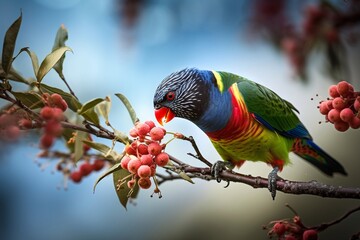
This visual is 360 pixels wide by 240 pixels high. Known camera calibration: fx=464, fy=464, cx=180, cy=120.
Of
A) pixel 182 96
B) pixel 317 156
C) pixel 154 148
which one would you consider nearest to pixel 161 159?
pixel 154 148

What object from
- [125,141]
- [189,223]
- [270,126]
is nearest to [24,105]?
[125,141]

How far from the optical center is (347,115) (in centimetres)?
61

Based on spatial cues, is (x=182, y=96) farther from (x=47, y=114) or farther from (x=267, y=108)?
(x=47, y=114)

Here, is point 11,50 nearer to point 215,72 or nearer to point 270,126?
point 215,72

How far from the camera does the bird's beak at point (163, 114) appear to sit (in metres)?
0.93

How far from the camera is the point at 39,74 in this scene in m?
0.62

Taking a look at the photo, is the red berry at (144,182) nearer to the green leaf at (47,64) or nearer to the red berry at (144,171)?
the red berry at (144,171)

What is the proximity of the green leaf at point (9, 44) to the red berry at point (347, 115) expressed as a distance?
1.41ft

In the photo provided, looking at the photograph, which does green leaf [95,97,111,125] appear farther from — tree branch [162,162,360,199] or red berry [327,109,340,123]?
red berry [327,109,340,123]

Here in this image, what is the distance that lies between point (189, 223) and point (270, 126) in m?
0.79

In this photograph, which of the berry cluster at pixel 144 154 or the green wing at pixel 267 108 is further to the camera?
the green wing at pixel 267 108

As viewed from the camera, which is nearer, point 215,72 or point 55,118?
point 55,118

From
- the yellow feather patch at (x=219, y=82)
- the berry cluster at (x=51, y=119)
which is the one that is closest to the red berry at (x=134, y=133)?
the berry cluster at (x=51, y=119)

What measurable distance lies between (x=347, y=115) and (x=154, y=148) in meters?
0.26
